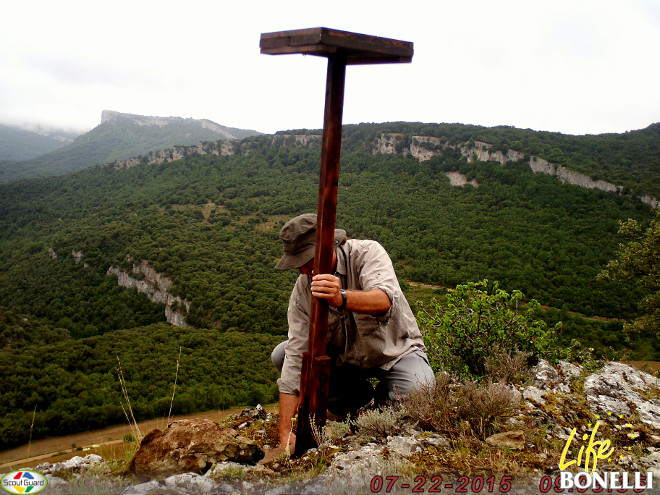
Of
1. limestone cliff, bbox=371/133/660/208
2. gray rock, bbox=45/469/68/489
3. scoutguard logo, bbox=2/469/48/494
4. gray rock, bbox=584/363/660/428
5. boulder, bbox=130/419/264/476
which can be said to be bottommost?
gray rock, bbox=45/469/68/489

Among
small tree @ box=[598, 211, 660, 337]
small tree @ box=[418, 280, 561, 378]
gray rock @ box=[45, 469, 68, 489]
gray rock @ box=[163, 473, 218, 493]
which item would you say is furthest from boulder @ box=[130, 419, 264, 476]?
small tree @ box=[598, 211, 660, 337]

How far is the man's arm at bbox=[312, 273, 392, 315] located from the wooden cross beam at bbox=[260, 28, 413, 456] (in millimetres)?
99

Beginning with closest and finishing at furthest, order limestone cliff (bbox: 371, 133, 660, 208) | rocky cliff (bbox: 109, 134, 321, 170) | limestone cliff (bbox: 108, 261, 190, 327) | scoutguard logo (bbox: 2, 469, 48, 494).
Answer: scoutguard logo (bbox: 2, 469, 48, 494), limestone cliff (bbox: 108, 261, 190, 327), limestone cliff (bbox: 371, 133, 660, 208), rocky cliff (bbox: 109, 134, 321, 170)

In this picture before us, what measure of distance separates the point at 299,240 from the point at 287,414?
1.27m

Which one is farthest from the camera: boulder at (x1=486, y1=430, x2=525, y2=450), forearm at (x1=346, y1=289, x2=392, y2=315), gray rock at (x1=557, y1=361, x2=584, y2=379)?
gray rock at (x1=557, y1=361, x2=584, y2=379)

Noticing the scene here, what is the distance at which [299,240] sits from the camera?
2703mm

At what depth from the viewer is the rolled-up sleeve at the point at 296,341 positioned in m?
2.88

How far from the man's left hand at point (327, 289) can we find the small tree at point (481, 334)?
8.79 feet

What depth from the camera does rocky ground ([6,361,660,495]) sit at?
1.84 metres

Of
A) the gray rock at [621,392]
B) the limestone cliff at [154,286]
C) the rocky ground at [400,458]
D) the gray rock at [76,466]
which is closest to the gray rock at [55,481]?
the rocky ground at [400,458]

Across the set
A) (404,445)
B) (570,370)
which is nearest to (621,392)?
(570,370)

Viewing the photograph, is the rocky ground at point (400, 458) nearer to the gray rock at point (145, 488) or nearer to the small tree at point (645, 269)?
the gray rock at point (145, 488)

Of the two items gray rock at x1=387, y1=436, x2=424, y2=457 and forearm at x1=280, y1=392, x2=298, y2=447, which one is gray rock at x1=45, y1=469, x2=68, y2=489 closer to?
forearm at x1=280, y1=392, x2=298, y2=447
